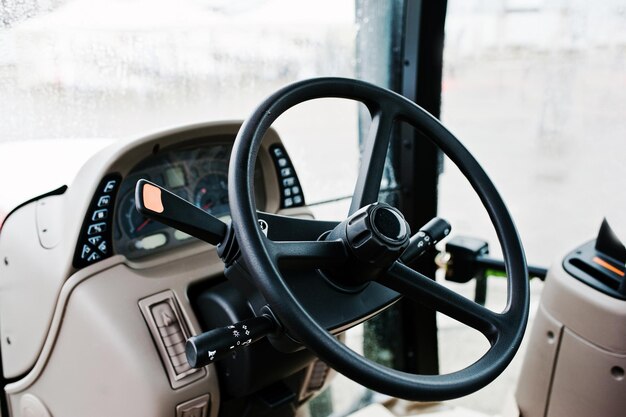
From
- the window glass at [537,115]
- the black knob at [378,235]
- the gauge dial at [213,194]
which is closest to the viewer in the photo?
the black knob at [378,235]

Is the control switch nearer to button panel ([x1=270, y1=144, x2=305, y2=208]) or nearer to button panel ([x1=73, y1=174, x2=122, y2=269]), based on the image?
button panel ([x1=73, y1=174, x2=122, y2=269])

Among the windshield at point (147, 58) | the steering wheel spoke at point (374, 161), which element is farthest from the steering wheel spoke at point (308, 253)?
the windshield at point (147, 58)

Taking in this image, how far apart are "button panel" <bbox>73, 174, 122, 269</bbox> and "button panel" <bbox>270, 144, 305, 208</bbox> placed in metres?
0.38

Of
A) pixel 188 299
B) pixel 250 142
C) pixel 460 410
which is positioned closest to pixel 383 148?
pixel 250 142

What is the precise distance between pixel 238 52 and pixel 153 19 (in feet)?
0.90

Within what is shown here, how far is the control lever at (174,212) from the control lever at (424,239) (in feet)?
1.08

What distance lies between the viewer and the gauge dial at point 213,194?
133 centimetres

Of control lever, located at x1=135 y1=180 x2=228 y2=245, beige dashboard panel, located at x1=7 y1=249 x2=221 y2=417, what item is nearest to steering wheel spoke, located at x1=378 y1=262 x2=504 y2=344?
control lever, located at x1=135 y1=180 x2=228 y2=245

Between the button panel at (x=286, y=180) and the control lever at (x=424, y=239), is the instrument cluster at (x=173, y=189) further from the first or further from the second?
the control lever at (x=424, y=239)

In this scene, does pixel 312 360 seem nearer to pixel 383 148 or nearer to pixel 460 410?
pixel 383 148

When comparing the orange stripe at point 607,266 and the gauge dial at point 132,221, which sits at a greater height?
the gauge dial at point 132,221

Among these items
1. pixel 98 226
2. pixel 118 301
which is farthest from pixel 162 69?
pixel 118 301

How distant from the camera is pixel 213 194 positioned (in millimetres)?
1360

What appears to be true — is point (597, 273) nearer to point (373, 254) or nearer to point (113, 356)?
point (373, 254)
